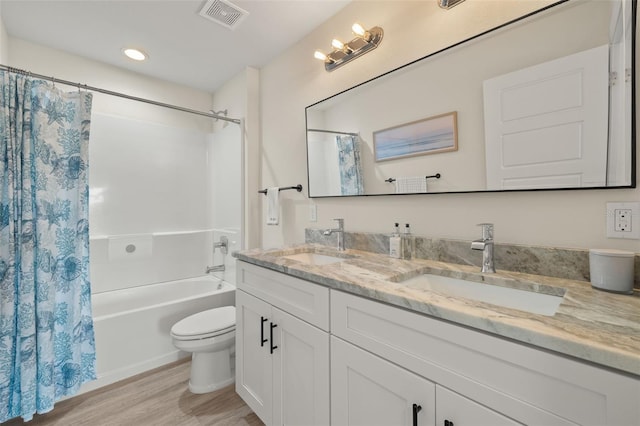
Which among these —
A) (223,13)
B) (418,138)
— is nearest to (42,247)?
(223,13)

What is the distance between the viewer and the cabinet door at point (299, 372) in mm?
1091

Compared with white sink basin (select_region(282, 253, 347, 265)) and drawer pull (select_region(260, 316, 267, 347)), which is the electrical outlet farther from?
drawer pull (select_region(260, 316, 267, 347))

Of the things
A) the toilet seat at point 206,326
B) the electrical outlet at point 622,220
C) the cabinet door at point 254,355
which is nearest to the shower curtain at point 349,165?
the cabinet door at point 254,355

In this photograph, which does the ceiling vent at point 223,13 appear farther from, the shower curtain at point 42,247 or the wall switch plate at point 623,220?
the wall switch plate at point 623,220

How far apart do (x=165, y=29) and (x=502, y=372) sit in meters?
2.55

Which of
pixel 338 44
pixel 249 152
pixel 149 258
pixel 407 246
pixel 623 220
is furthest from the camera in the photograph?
pixel 149 258

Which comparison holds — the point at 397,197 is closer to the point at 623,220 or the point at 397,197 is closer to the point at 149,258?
the point at 623,220

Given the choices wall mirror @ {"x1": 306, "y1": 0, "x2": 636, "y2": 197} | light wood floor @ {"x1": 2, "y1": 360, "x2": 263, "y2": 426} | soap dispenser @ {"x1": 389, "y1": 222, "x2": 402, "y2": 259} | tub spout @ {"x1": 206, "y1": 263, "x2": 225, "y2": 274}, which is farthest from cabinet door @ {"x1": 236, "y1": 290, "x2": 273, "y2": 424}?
tub spout @ {"x1": 206, "y1": 263, "x2": 225, "y2": 274}

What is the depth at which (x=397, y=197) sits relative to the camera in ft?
4.92

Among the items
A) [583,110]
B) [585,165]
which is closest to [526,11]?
[583,110]

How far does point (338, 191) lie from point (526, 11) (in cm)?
117

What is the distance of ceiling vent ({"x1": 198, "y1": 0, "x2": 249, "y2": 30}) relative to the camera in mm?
1694

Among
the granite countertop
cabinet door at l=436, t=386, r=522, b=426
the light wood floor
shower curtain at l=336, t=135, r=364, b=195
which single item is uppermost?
shower curtain at l=336, t=135, r=364, b=195

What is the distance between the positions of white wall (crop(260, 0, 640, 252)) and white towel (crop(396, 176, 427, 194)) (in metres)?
0.05
